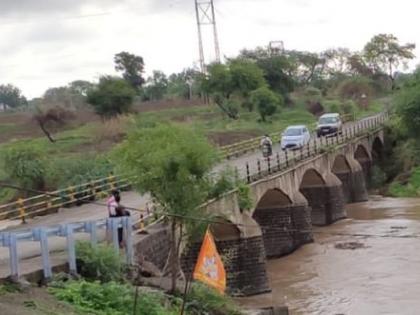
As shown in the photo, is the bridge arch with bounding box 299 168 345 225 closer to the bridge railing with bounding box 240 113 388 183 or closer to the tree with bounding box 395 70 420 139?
the bridge railing with bounding box 240 113 388 183

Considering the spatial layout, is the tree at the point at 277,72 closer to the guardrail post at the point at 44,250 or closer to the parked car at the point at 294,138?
the parked car at the point at 294,138

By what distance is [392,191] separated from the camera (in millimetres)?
58156

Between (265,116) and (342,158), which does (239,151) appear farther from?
(265,116)

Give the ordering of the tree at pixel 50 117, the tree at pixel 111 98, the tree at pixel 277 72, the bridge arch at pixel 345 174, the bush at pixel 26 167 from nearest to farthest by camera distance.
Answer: the bush at pixel 26 167 → the bridge arch at pixel 345 174 → the tree at pixel 111 98 → the tree at pixel 50 117 → the tree at pixel 277 72

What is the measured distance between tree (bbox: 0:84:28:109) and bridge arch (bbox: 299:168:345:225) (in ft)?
288

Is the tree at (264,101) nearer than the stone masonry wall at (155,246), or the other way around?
the stone masonry wall at (155,246)

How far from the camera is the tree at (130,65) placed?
10125 cm

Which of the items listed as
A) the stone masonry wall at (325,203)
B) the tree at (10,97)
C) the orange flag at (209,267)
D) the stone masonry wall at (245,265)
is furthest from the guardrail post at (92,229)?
the tree at (10,97)

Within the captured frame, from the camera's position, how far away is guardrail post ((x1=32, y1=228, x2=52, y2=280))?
15065mm

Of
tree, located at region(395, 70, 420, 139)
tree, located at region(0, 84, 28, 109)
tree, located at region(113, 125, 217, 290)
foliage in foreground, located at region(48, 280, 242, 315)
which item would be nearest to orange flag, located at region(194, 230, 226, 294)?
tree, located at region(113, 125, 217, 290)

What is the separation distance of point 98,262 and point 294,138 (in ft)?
117

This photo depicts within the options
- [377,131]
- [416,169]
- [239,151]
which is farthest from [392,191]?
[239,151]

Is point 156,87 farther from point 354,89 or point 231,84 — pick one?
point 231,84

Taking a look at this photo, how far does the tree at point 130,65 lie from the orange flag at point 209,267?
276 ft
